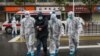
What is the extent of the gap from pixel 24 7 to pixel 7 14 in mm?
2978

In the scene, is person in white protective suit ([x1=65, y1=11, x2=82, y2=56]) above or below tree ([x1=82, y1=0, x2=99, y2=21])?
above

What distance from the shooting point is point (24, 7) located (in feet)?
193

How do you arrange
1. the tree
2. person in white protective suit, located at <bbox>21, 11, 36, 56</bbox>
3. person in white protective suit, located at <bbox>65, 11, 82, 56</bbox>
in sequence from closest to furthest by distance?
person in white protective suit, located at <bbox>21, 11, 36, 56</bbox>
person in white protective suit, located at <bbox>65, 11, 82, 56</bbox>
the tree

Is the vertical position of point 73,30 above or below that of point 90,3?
above

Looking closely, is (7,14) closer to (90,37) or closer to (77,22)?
(90,37)

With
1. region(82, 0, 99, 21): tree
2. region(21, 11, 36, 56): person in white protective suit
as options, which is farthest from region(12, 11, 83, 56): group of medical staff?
region(82, 0, 99, 21): tree

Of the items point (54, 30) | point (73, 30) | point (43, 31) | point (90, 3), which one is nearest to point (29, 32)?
point (43, 31)

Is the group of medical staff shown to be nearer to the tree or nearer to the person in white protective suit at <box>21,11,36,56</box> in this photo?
the person in white protective suit at <box>21,11,36,56</box>

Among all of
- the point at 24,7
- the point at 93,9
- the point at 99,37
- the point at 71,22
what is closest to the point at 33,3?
the point at 24,7

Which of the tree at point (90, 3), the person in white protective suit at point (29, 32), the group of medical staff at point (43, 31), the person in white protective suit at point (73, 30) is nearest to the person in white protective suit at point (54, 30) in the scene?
the group of medical staff at point (43, 31)

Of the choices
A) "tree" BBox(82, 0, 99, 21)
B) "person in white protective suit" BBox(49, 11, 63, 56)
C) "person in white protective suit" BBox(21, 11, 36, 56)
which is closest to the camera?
"person in white protective suit" BBox(21, 11, 36, 56)

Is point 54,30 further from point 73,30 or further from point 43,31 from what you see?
point 73,30

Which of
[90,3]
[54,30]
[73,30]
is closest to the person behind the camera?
[54,30]

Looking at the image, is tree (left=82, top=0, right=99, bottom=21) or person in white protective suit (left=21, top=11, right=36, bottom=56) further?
tree (left=82, top=0, right=99, bottom=21)
